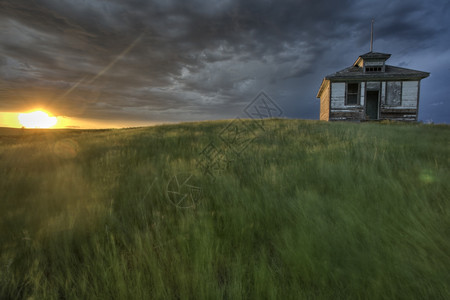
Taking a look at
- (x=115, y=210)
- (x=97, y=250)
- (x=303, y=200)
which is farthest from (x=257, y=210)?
(x=115, y=210)

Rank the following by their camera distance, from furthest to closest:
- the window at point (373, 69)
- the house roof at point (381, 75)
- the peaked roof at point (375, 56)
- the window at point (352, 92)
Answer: the window at point (352, 92) → the window at point (373, 69) → the peaked roof at point (375, 56) → the house roof at point (381, 75)

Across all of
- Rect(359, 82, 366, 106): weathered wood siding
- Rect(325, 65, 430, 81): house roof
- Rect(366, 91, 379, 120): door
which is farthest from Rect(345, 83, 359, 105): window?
Rect(366, 91, 379, 120): door

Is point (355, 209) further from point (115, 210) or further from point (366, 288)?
point (115, 210)

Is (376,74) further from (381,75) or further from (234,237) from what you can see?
(234,237)

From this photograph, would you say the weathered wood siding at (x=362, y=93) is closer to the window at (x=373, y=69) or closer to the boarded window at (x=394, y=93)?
the window at (x=373, y=69)

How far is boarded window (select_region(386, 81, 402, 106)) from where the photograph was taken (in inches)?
546

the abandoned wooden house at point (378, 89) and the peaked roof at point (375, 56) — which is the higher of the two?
the peaked roof at point (375, 56)

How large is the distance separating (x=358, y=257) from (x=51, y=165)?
13.8ft

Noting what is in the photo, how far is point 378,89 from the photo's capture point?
14.1 meters

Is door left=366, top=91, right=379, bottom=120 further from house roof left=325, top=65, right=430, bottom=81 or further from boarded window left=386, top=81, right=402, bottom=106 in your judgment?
boarded window left=386, top=81, right=402, bottom=106

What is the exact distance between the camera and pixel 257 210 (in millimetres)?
1440

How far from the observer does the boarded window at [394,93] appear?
13867 mm

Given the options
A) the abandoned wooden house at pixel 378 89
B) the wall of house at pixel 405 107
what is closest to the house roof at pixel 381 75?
the abandoned wooden house at pixel 378 89

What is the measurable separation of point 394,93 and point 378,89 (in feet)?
3.68
